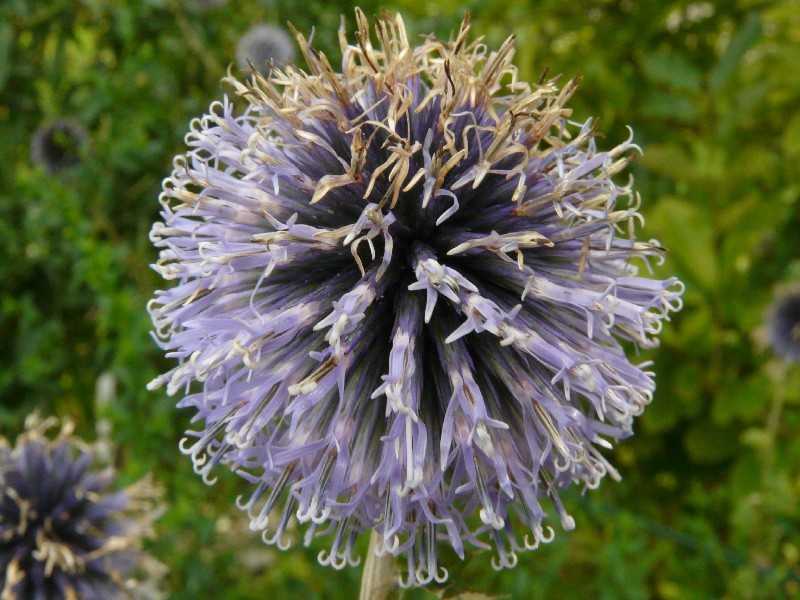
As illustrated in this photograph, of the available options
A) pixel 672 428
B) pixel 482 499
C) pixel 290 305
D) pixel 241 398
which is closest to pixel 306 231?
pixel 290 305

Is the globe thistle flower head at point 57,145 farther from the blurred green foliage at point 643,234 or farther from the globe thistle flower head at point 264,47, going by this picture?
the globe thistle flower head at point 264,47

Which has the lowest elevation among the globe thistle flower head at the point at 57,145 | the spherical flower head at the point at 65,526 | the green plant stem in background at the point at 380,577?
the spherical flower head at the point at 65,526

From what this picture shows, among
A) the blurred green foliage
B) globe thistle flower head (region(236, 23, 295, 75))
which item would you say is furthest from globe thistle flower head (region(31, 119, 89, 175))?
globe thistle flower head (region(236, 23, 295, 75))

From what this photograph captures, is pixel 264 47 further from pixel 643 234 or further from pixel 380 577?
pixel 380 577

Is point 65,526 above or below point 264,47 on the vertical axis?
below

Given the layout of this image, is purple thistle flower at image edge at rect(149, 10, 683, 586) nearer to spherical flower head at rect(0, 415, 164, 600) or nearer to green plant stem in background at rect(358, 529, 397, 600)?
A: green plant stem in background at rect(358, 529, 397, 600)

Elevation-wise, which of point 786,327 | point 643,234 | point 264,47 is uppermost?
Answer: point 264,47

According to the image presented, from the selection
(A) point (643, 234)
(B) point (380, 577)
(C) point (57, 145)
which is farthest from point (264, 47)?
(B) point (380, 577)

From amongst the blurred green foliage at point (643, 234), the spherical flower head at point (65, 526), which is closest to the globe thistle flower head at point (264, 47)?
the blurred green foliage at point (643, 234)
